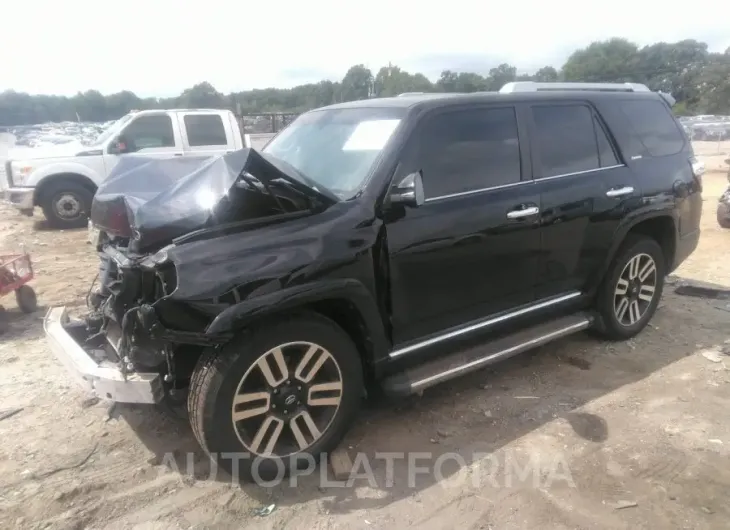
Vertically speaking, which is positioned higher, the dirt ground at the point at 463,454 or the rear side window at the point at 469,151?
the rear side window at the point at 469,151

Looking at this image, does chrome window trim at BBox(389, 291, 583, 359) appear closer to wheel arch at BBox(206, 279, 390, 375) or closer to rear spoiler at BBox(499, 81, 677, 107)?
wheel arch at BBox(206, 279, 390, 375)

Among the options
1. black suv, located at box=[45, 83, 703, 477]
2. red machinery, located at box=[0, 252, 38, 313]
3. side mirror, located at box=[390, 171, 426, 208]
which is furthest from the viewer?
red machinery, located at box=[0, 252, 38, 313]

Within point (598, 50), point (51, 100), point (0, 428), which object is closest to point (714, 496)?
point (0, 428)

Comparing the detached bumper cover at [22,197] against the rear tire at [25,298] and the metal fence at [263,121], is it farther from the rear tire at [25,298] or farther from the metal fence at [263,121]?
the metal fence at [263,121]

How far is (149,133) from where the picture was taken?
10148 millimetres

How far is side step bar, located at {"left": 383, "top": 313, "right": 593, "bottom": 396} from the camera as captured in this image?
3207 millimetres

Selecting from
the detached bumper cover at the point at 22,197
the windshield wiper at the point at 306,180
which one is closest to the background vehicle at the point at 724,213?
the windshield wiper at the point at 306,180

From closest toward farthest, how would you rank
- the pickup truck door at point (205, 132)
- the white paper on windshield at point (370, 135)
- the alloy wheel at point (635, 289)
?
the white paper on windshield at point (370, 135), the alloy wheel at point (635, 289), the pickup truck door at point (205, 132)

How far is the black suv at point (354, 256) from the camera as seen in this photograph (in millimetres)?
2682

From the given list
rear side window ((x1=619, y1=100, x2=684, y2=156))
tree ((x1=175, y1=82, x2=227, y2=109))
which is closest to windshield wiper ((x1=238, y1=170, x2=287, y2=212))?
rear side window ((x1=619, y1=100, x2=684, y2=156))

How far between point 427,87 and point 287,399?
18046 millimetres

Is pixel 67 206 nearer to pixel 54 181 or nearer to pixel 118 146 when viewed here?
pixel 54 181

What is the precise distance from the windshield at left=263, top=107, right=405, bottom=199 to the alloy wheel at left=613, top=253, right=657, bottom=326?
2.37 metres

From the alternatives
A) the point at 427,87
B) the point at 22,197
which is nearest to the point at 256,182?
the point at 22,197
